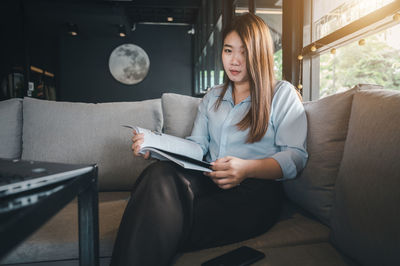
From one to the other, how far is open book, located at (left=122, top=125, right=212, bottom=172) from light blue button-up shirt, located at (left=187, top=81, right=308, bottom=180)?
11cm

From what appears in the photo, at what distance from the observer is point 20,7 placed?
4.70 m

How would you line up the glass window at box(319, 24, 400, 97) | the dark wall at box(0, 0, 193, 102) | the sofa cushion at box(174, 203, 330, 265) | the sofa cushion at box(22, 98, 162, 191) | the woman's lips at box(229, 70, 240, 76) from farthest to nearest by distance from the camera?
the dark wall at box(0, 0, 193, 102) < the sofa cushion at box(22, 98, 162, 191) < the woman's lips at box(229, 70, 240, 76) < the glass window at box(319, 24, 400, 97) < the sofa cushion at box(174, 203, 330, 265)

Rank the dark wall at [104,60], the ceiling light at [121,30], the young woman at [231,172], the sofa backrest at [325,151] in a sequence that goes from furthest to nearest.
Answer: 1. the dark wall at [104,60]
2. the ceiling light at [121,30]
3. the sofa backrest at [325,151]
4. the young woman at [231,172]

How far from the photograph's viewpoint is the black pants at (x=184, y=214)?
2.16 ft

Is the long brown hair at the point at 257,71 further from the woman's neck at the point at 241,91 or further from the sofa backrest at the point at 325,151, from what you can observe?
the sofa backrest at the point at 325,151

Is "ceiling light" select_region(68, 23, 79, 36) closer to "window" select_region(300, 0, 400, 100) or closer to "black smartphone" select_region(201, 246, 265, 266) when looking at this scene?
"window" select_region(300, 0, 400, 100)

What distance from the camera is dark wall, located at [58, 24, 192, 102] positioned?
6695 millimetres

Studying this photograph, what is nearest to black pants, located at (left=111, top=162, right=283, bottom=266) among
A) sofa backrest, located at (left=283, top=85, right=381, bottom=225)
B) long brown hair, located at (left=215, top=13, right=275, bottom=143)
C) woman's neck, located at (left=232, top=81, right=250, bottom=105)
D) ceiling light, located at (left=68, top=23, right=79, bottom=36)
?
sofa backrest, located at (left=283, top=85, right=381, bottom=225)

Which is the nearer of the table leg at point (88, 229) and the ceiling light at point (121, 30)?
the table leg at point (88, 229)

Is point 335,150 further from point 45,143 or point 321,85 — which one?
point 45,143

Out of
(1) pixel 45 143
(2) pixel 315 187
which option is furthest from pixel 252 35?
(1) pixel 45 143

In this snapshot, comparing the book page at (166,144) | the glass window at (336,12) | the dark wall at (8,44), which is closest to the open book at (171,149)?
the book page at (166,144)

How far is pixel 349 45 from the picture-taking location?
1.33 meters

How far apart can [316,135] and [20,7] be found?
18.4 ft
